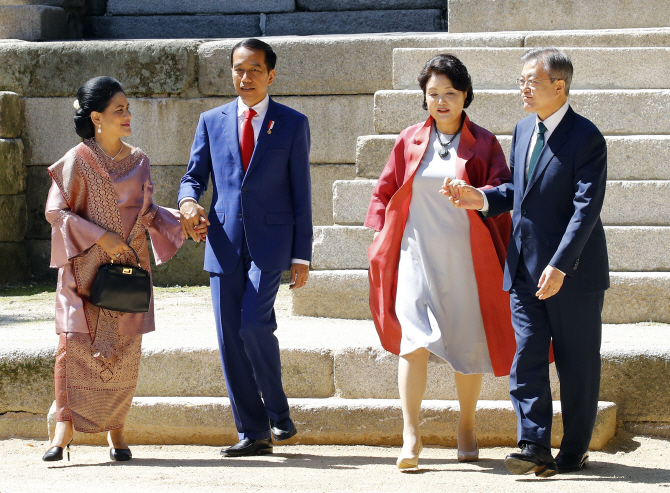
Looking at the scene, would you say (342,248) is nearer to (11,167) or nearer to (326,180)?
(326,180)

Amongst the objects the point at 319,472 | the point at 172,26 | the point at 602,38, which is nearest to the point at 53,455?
the point at 319,472

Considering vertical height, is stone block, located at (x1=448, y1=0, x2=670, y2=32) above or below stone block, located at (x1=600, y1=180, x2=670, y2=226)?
above

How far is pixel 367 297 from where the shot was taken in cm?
499

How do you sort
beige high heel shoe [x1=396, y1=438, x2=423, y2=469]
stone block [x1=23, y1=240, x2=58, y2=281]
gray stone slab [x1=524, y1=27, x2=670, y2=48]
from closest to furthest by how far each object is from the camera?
beige high heel shoe [x1=396, y1=438, x2=423, y2=469] → gray stone slab [x1=524, y1=27, x2=670, y2=48] → stone block [x1=23, y1=240, x2=58, y2=281]

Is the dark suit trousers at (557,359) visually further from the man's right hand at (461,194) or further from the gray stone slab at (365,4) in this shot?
the gray stone slab at (365,4)

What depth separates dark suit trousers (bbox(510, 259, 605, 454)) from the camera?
11.4ft

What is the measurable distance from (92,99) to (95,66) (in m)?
3.25

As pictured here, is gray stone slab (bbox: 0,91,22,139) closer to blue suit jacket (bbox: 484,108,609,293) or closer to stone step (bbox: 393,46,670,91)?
stone step (bbox: 393,46,670,91)

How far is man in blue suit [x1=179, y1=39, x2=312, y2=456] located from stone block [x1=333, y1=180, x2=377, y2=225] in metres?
1.29

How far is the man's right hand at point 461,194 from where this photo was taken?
345cm

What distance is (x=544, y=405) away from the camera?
351cm

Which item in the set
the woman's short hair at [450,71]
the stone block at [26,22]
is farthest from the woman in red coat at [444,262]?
the stone block at [26,22]

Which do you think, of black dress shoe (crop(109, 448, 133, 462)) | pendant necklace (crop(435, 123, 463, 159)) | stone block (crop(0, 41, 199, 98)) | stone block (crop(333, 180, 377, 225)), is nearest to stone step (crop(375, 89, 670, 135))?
stone block (crop(333, 180, 377, 225))

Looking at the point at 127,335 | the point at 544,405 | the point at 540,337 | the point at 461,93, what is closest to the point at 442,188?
the point at 461,93
